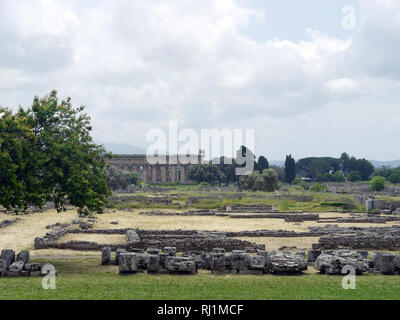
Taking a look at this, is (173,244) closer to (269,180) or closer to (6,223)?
(6,223)

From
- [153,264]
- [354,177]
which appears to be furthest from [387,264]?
[354,177]

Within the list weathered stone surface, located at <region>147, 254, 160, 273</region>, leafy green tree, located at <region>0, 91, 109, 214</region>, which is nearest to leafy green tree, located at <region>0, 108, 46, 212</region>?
leafy green tree, located at <region>0, 91, 109, 214</region>

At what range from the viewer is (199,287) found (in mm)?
13352

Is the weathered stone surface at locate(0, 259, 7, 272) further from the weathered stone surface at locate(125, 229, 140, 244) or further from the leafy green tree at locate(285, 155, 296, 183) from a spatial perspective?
the leafy green tree at locate(285, 155, 296, 183)

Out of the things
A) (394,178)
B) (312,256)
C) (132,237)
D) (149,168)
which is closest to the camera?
(312,256)

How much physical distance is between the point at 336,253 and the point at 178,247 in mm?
8666

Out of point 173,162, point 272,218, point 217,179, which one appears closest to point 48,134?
point 272,218

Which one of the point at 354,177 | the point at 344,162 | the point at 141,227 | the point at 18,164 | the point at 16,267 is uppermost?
the point at 344,162

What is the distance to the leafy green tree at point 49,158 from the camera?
55.6 feet

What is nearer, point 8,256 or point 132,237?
point 8,256

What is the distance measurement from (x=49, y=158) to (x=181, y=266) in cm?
673
